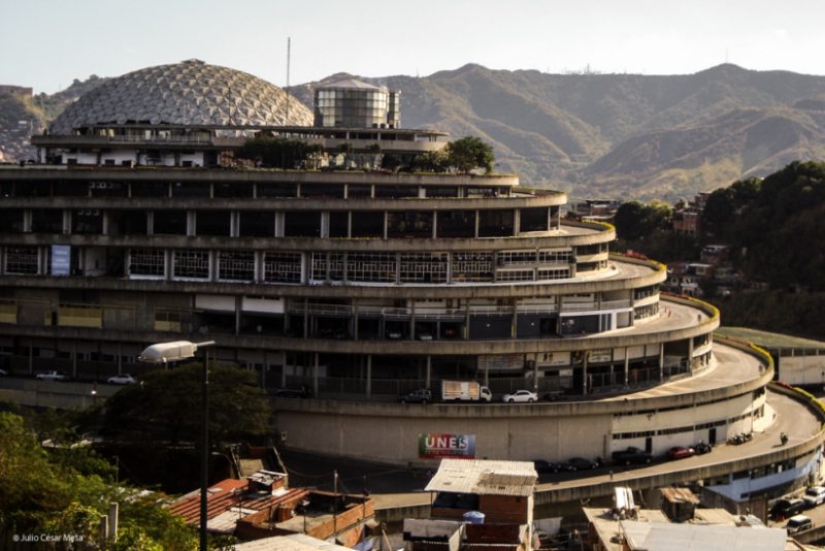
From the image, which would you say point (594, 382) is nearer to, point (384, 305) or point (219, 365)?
point (384, 305)

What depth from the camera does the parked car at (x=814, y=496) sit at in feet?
237

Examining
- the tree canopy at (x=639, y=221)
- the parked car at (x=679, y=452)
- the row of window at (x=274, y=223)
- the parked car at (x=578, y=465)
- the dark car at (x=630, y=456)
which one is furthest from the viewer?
the tree canopy at (x=639, y=221)

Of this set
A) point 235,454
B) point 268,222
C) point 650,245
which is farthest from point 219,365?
point 650,245

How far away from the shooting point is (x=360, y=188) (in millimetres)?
81688

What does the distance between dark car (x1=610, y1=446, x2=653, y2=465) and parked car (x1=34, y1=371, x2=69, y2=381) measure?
30.8 m

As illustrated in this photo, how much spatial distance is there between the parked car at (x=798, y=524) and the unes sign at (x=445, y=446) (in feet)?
51.8

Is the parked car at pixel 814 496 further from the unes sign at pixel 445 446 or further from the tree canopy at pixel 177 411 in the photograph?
the tree canopy at pixel 177 411

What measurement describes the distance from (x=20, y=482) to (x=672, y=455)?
137ft

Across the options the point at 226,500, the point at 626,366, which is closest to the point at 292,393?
the point at 626,366

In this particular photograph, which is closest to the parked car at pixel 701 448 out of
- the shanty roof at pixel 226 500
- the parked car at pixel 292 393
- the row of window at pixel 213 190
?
the parked car at pixel 292 393

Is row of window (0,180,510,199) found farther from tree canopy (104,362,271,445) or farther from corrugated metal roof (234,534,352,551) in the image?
corrugated metal roof (234,534,352,551)

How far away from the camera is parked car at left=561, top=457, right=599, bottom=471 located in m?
69.9

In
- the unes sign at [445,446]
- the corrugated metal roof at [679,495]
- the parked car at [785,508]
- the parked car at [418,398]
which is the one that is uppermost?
the parked car at [418,398]

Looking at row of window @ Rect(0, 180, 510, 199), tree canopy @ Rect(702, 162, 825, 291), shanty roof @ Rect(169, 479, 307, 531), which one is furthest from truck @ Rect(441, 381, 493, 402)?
tree canopy @ Rect(702, 162, 825, 291)
